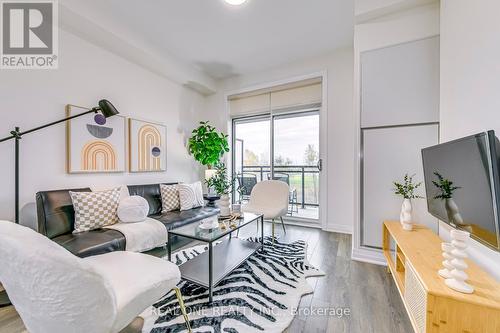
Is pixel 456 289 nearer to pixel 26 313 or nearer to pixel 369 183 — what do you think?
pixel 369 183

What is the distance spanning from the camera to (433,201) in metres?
1.51

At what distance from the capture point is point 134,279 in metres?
1.14

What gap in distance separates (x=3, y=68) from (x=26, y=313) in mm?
2378

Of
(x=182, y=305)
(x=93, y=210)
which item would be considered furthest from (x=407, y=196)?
(x=93, y=210)

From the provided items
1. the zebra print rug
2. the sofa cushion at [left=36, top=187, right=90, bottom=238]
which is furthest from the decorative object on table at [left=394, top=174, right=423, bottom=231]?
the sofa cushion at [left=36, top=187, right=90, bottom=238]

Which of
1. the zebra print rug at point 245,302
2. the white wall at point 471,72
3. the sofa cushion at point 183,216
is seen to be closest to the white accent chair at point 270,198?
the sofa cushion at point 183,216

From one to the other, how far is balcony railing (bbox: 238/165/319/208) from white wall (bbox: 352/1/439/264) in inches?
53.7

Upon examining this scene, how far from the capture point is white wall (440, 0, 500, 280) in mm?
1146

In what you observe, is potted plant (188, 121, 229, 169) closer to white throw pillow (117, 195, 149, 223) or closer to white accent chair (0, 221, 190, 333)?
white throw pillow (117, 195, 149, 223)

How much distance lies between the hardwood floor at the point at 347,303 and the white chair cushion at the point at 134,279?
29.2 inches

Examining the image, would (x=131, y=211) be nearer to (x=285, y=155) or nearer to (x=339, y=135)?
(x=285, y=155)

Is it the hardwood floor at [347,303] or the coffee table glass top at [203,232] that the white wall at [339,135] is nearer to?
the hardwood floor at [347,303]

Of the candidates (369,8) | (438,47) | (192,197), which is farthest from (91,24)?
(438,47)

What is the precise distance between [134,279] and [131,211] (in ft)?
4.26
